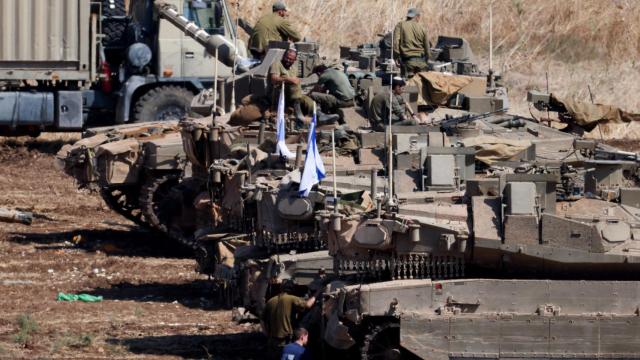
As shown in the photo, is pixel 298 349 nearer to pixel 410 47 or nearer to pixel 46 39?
pixel 410 47

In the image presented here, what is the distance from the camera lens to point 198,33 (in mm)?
32094

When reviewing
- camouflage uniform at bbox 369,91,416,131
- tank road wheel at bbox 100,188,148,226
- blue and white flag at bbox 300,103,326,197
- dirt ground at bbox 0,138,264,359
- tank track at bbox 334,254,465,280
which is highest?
camouflage uniform at bbox 369,91,416,131

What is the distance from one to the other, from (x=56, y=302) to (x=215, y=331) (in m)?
2.73

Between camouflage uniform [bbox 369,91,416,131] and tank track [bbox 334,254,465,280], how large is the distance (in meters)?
6.03

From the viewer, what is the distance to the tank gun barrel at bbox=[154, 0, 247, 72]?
3083cm

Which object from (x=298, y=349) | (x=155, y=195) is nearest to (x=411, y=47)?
(x=155, y=195)

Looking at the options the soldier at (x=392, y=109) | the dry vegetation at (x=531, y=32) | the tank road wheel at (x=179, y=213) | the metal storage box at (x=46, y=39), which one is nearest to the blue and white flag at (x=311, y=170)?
the soldier at (x=392, y=109)

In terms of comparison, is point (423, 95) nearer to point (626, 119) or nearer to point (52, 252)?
point (626, 119)

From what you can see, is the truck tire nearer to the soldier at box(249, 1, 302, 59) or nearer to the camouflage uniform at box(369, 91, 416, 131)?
the soldier at box(249, 1, 302, 59)

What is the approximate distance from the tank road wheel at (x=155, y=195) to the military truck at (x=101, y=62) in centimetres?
672

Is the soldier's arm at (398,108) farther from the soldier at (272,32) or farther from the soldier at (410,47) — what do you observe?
the soldier at (272,32)

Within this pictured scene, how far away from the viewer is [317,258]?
60.0ft

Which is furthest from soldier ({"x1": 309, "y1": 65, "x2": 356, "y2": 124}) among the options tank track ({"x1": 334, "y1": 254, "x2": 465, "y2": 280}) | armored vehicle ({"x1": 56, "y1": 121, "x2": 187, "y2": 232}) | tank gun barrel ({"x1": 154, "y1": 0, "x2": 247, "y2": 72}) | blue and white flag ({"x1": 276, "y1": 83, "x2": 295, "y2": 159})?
tank track ({"x1": 334, "y1": 254, "x2": 465, "y2": 280})

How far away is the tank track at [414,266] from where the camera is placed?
54.6ft
